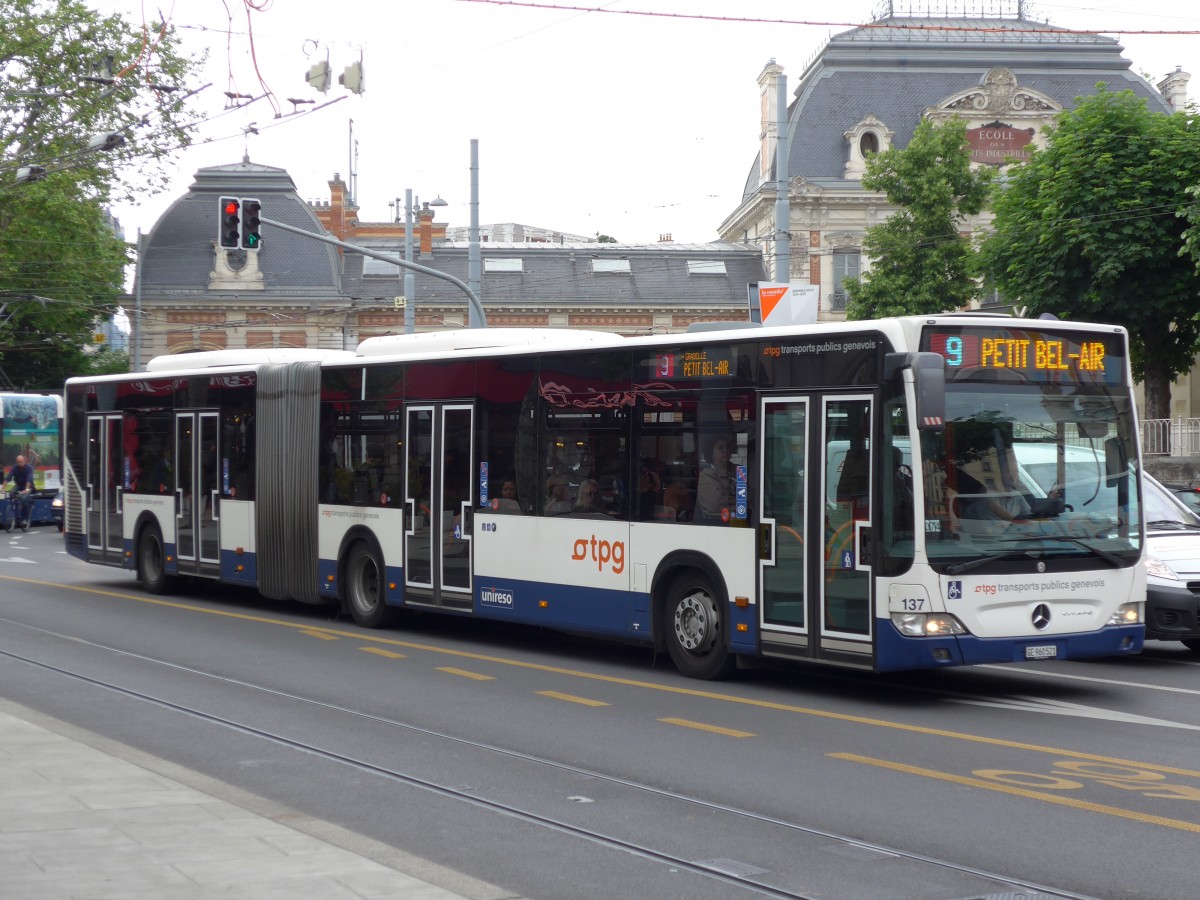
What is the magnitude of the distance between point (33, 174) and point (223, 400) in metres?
6.07

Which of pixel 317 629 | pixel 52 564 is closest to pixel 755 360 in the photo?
pixel 317 629

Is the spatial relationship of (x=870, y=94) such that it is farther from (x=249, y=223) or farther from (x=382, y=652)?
(x=382, y=652)

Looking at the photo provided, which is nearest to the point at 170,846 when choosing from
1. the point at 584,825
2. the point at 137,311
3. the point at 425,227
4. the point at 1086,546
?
the point at 584,825

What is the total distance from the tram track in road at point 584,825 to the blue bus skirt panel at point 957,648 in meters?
2.84

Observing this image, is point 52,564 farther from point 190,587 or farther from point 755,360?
point 755,360

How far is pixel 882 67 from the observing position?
6544 centimetres

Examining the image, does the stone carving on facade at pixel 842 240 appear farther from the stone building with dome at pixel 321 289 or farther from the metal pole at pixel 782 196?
the metal pole at pixel 782 196

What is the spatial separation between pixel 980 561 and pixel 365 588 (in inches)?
324

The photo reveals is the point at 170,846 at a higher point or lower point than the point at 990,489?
lower

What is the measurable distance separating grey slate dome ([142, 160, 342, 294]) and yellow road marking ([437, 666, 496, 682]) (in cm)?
5257

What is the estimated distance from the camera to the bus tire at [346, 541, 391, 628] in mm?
16688

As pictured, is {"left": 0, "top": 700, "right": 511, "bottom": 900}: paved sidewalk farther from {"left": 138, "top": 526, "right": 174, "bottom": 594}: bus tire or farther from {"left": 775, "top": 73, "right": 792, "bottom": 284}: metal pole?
{"left": 775, "top": 73, "right": 792, "bottom": 284}: metal pole

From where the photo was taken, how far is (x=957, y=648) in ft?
35.7

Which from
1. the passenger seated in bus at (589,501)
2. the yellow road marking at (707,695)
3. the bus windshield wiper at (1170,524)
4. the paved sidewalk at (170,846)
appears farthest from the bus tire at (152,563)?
the bus windshield wiper at (1170,524)
